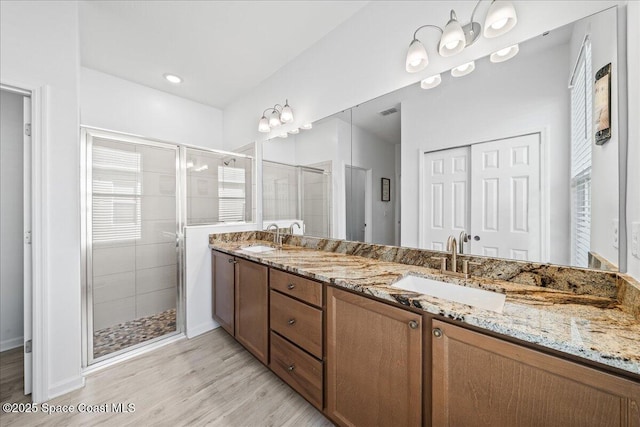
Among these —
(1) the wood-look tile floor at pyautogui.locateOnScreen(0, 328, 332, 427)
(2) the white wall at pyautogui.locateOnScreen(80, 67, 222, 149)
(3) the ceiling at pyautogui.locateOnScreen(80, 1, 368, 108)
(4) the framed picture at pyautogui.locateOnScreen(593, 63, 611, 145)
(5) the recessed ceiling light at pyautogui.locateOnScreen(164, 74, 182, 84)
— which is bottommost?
(1) the wood-look tile floor at pyautogui.locateOnScreen(0, 328, 332, 427)

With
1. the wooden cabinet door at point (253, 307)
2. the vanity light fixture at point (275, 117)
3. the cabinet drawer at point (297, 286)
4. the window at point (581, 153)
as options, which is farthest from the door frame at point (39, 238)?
the window at point (581, 153)

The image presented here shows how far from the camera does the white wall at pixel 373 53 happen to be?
1.14m

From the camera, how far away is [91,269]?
2.02m

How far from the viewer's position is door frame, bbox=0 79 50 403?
156 centimetres

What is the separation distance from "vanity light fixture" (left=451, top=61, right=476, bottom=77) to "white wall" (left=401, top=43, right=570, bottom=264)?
0.08 ft

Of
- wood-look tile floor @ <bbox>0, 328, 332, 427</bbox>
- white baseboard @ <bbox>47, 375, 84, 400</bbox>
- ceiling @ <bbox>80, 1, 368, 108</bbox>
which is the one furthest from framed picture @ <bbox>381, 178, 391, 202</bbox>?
white baseboard @ <bbox>47, 375, 84, 400</bbox>

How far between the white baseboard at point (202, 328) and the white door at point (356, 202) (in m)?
1.73

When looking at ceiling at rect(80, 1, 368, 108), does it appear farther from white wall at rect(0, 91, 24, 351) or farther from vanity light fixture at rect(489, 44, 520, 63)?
vanity light fixture at rect(489, 44, 520, 63)

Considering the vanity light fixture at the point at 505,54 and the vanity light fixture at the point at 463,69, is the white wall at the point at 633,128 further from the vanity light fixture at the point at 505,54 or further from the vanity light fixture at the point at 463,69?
the vanity light fixture at the point at 463,69

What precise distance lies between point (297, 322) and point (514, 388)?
3.36 feet

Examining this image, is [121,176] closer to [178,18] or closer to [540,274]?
[178,18]

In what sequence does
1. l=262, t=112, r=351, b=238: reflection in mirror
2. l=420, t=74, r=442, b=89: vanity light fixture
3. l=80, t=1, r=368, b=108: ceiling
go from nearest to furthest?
l=420, t=74, r=442, b=89: vanity light fixture < l=80, t=1, r=368, b=108: ceiling < l=262, t=112, r=351, b=238: reflection in mirror

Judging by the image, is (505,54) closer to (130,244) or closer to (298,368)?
(298,368)

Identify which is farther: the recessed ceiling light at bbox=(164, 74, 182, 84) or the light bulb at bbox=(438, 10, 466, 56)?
the recessed ceiling light at bbox=(164, 74, 182, 84)
